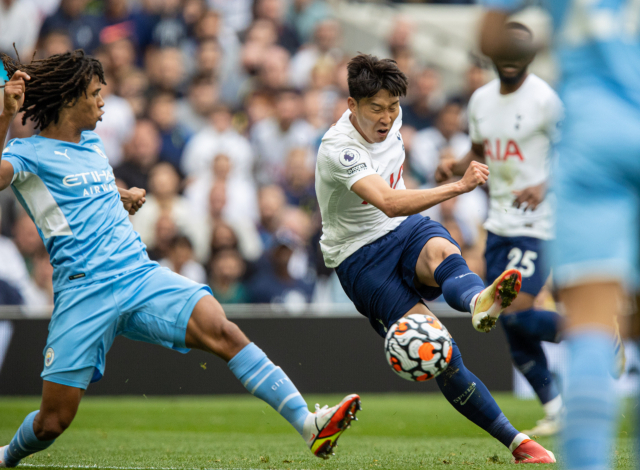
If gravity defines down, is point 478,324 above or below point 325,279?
above

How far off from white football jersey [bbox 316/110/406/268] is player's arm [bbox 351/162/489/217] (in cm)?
25

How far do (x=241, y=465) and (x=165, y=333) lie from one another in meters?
0.97

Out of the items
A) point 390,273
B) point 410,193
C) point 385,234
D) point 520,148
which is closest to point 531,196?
point 520,148

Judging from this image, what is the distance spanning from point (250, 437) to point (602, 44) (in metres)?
4.80

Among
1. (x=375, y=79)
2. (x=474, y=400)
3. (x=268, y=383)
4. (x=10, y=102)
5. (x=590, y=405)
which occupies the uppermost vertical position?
(x=375, y=79)

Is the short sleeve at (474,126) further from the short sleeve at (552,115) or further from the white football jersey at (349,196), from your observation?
the white football jersey at (349,196)

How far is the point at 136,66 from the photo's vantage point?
12.5 metres

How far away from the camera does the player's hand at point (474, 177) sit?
13.0 feet

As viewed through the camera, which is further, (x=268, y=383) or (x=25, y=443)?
(x=25, y=443)

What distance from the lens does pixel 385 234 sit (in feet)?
15.7

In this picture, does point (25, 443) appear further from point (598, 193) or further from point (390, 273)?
point (598, 193)

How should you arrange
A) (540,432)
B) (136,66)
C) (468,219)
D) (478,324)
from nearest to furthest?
(478,324)
(540,432)
(468,219)
(136,66)

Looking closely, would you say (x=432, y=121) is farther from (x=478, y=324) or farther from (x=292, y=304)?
(x=478, y=324)

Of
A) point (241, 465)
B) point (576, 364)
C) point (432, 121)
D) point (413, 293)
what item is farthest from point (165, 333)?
point (432, 121)
